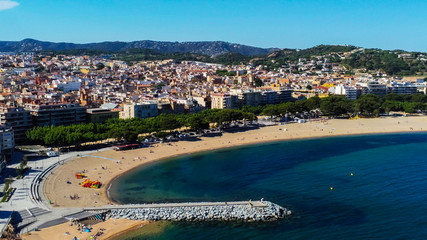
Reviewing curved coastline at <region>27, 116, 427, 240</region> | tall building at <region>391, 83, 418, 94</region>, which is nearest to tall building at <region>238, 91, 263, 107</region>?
curved coastline at <region>27, 116, 427, 240</region>

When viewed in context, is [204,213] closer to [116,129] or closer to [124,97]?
[116,129]

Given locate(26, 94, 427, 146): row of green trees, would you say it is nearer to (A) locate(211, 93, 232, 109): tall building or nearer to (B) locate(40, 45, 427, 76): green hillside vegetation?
(A) locate(211, 93, 232, 109): tall building

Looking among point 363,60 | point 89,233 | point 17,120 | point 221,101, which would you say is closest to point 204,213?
point 89,233

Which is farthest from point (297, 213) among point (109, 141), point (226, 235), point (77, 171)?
point (109, 141)

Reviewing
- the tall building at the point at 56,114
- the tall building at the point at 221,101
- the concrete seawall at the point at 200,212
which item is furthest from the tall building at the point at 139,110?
the concrete seawall at the point at 200,212

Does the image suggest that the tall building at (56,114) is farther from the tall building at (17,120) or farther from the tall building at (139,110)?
the tall building at (139,110)

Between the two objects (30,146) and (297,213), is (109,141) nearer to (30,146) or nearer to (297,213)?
(30,146)
